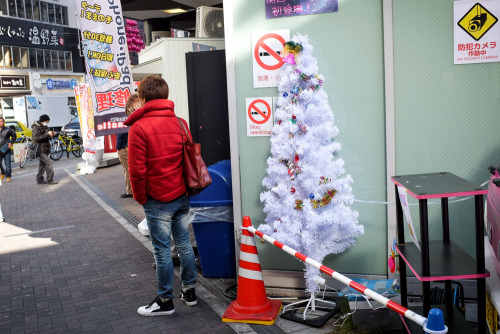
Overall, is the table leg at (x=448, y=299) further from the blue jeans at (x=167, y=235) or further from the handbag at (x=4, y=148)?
the handbag at (x=4, y=148)

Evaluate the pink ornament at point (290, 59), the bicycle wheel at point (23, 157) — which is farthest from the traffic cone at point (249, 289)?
the bicycle wheel at point (23, 157)

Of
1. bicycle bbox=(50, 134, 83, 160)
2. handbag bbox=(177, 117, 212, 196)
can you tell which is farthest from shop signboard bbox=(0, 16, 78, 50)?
handbag bbox=(177, 117, 212, 196)

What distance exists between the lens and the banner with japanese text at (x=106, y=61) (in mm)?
7496

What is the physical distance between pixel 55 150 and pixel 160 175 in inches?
757

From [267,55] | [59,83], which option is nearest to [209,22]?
[267,55]

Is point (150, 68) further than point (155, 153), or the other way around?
point (150, 68)

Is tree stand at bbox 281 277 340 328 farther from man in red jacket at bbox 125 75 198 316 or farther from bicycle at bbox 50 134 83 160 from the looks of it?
bicycle at bbox 50 134 83 160

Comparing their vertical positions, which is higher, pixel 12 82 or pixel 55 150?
pixel 12 82

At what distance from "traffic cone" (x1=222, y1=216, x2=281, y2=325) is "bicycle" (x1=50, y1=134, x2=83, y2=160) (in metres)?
19.3

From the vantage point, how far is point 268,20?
15.5ft

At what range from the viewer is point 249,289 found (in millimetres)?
4418

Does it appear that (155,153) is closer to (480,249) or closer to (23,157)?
(480,249)

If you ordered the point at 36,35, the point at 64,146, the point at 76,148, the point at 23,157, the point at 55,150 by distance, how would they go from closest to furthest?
the point at 23,157
the point at 55,150
the point at 76,148
the point at 64,146
the point at 36,35

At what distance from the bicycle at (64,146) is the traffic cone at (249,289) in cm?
1928
